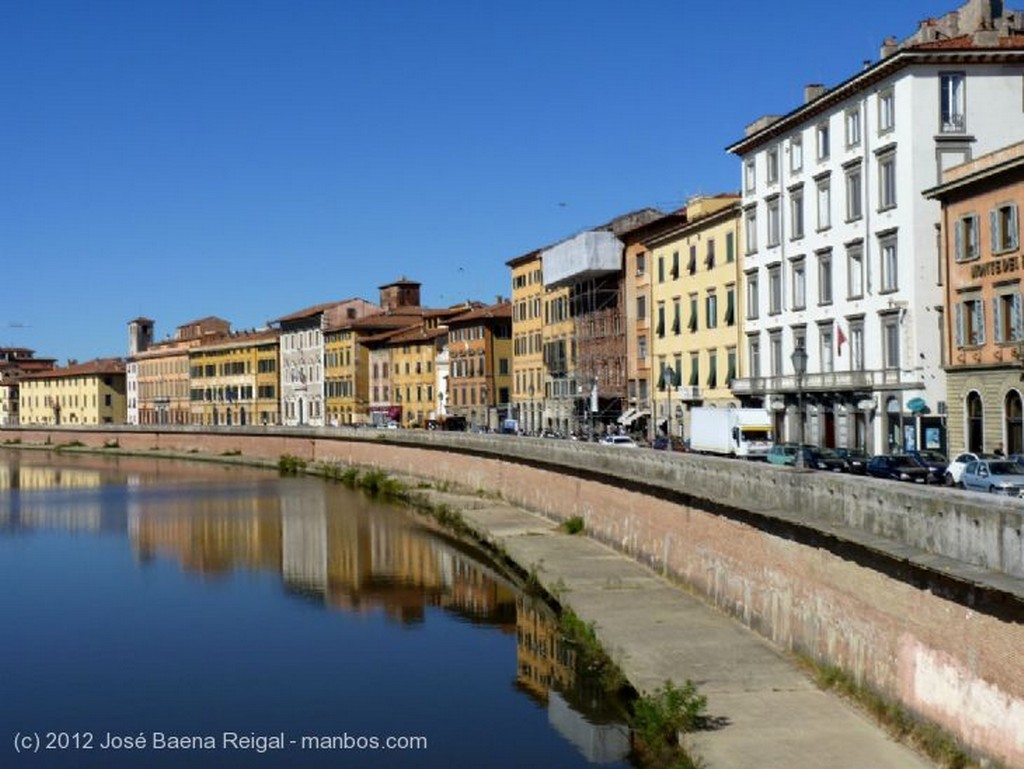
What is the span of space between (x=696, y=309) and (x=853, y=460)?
96.4 feet

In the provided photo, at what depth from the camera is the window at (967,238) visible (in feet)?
146

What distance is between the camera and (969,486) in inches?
1315

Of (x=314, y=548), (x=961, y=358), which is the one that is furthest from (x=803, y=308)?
(x=314, y=548)

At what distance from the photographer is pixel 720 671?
23719 millimetres

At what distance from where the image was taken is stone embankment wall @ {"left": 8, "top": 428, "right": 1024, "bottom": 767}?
16.2 metres

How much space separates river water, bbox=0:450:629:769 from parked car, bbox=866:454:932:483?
10.3 m

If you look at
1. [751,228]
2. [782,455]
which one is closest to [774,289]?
[751,228]

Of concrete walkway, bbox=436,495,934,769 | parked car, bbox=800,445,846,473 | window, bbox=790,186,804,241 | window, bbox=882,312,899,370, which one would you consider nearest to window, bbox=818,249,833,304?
window, bbox=790,186,804,241

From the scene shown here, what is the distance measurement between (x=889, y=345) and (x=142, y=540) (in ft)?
104

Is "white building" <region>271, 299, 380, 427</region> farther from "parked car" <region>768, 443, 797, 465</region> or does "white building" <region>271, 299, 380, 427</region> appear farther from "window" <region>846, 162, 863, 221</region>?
"parked car" <region>768, 443, 797, 465</region>

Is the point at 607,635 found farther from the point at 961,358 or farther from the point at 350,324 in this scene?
the point at 350,324

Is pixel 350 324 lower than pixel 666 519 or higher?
higher

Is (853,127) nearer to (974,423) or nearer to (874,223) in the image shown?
(874,223)

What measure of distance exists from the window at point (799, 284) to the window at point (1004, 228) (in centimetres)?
1542
